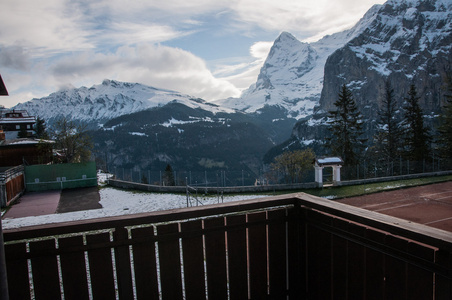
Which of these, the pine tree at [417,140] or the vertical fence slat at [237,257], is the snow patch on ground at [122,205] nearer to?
the vertical fence slat at [237,257]

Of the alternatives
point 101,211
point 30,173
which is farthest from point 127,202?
point 30,173

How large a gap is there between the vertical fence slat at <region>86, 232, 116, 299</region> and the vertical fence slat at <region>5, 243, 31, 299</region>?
0.47 meters

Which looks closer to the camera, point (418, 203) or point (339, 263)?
point (339, 263)

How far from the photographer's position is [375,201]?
1806 cm

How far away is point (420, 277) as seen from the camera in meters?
2.32

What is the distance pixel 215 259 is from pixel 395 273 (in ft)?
4.93

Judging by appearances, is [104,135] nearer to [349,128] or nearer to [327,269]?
[349,128]

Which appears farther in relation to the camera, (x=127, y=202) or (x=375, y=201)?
(x=127, y=202)

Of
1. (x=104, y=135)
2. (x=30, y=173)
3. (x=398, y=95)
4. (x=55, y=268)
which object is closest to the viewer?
(x=55, y=268)

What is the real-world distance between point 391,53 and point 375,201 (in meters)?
184

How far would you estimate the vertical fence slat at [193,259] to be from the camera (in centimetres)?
297

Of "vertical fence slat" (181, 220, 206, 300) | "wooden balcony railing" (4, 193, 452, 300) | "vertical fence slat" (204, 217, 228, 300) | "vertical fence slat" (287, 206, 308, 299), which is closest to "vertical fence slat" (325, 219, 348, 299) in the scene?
"wooden balcony railing" (4, 193, 452, 300)

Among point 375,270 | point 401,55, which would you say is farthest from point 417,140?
point 401,55

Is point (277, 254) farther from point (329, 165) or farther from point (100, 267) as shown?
point (329, 165)
